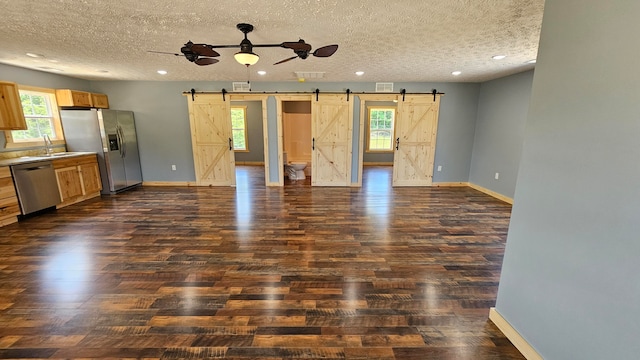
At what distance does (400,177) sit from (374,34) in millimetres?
4191

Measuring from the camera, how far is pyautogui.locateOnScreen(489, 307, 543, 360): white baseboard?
169 cm

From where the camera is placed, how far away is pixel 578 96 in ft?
4.55

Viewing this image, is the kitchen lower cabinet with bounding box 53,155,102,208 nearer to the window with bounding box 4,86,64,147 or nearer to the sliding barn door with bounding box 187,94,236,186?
the window with bounding box 4,86,64,147

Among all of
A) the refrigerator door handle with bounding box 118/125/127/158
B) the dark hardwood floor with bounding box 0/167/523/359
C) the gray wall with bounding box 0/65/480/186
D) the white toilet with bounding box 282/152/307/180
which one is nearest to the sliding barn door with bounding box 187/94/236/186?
the gray wall with bounding box 0/65/480/186

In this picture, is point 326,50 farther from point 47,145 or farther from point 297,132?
point 297,132

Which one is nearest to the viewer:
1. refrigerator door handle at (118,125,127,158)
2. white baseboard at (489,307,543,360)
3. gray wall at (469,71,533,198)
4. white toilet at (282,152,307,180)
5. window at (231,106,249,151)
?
white baseboard at (489,307,543,360)

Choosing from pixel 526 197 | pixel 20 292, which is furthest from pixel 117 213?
pixel 526 197

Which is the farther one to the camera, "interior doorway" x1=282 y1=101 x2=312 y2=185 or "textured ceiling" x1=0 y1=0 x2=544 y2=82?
"interior doorway" x1=282 y1=101 x2=312 y2=185

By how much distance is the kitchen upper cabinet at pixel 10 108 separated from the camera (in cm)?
401

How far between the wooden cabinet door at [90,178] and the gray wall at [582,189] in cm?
692

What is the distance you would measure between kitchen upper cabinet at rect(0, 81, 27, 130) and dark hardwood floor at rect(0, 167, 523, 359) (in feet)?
5.06

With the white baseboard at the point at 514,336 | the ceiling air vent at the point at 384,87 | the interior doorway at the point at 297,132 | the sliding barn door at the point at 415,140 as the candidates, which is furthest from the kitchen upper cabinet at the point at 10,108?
the sliding barn door at the point at 415,140

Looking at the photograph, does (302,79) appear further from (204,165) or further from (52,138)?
(52,138)

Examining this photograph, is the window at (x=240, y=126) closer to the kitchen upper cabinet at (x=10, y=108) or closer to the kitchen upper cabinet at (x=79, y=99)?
the kitchen upper cabinet at (x=79, y=99)
